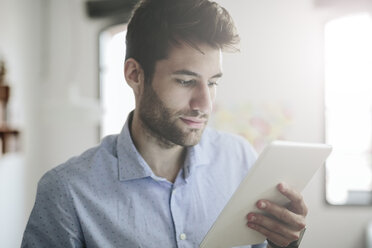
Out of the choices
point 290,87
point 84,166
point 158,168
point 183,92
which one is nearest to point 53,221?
point 84,166

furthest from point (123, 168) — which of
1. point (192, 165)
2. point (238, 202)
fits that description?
point (238, 202)

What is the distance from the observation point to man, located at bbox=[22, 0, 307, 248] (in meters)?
0.58

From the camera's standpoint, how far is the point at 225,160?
2.45ft

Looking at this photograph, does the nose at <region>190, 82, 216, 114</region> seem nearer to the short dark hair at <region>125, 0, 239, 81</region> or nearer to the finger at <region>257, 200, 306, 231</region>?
the short dark hair at <region>125, 0, 239, 81</region>

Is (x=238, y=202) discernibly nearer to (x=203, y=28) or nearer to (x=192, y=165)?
(x=192, y=165)

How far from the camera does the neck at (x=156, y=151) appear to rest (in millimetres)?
667

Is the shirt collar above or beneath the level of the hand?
above

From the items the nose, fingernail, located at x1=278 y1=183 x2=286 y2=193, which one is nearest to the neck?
Result: the nose

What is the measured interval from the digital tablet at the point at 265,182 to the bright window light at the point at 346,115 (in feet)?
0.44

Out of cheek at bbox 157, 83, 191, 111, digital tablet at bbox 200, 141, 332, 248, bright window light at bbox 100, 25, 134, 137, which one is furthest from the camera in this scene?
bright window light at bbox 100, 25, 134, 137

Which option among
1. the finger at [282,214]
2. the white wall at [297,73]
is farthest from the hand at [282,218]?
the white wall at [297,73]

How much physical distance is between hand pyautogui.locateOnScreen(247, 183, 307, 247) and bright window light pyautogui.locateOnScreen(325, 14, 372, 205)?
0.42 feet

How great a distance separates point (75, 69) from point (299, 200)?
0.61 meters

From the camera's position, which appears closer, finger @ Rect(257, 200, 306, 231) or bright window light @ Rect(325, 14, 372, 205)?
finger @ Rect(257, 200, 306, 231)
